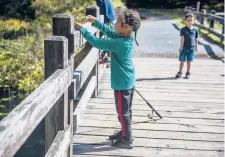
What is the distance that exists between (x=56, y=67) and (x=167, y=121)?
7.35ft

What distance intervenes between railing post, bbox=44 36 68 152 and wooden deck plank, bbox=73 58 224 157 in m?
Result: 0.72

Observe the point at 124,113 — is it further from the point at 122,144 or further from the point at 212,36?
the point at 212,36

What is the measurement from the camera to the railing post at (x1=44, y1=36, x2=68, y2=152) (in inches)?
115

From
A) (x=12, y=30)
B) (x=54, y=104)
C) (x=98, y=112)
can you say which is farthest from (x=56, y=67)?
(x=12, y=30)

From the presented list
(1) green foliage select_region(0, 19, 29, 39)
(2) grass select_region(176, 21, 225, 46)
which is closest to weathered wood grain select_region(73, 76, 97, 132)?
(2) grass select_region(176, 21, 225, 46)

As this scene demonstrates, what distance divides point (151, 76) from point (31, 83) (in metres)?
3.18

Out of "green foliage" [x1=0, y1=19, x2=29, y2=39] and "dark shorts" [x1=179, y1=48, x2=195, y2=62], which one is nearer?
"dark shorts" [x1=179, y1=48, x2=195, y2=62]

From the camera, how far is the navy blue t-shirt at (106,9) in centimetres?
626

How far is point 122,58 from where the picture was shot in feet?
11.9

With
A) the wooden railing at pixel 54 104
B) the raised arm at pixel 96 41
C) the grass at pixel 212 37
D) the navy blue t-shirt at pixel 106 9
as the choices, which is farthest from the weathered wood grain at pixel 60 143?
the grass at pixel 212 37

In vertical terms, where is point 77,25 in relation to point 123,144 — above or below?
above

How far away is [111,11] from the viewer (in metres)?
6.39

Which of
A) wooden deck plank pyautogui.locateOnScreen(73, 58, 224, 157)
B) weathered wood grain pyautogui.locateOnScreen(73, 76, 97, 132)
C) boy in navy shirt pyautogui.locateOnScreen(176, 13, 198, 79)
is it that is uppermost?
boy in navy shirt pyautogui.locateOnScreen(176, 13, 198, 79)

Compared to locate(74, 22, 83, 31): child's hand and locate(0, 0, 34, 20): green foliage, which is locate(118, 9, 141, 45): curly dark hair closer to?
locate(74, 22, 83, 31): child's hand
